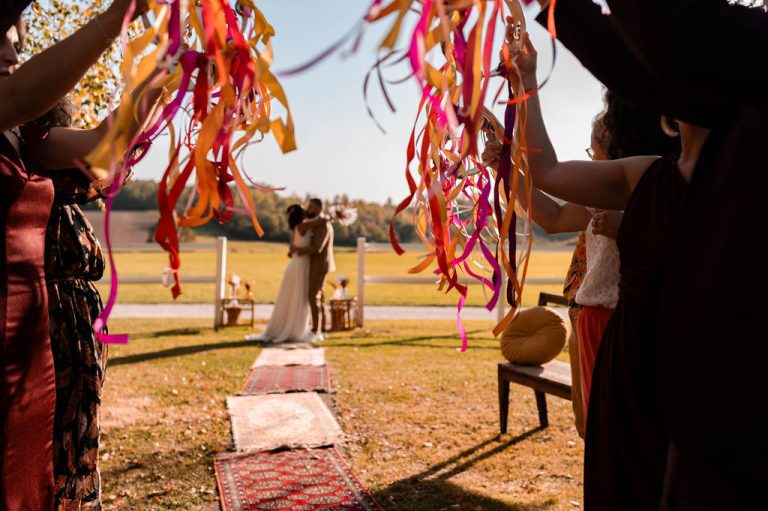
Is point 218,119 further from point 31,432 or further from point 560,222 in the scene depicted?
point 560,222

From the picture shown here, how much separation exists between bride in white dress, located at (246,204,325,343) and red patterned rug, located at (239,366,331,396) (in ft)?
6.81

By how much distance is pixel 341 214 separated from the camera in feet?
31.4

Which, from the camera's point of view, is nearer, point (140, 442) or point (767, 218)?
point (767, 218)

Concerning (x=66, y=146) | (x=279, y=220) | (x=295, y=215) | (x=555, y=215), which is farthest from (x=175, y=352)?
(x=279, y=220)

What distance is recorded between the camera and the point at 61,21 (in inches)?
221

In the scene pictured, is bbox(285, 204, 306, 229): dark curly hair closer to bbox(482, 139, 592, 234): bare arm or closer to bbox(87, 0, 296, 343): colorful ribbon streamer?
bbox(482, 139, 592, 234): bare arm

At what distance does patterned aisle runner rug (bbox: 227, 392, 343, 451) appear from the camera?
402cm

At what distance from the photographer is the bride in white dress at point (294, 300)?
8758 mm

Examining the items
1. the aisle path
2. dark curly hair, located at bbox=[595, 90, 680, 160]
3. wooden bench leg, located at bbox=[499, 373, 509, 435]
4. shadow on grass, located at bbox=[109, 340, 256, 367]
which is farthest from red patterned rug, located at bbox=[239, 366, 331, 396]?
dark curly hair, located at bbox=[595, 90, 680, 160]

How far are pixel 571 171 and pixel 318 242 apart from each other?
7668mm

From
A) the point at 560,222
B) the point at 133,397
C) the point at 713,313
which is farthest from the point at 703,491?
the point at 133,397

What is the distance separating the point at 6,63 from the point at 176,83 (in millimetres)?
433

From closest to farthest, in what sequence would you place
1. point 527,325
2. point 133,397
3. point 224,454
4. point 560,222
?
point 560,222
point 224,454
point 527,325
point 133,397

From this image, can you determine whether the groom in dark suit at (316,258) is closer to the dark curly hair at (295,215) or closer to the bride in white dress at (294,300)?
the bride in white dress at (294,300)
